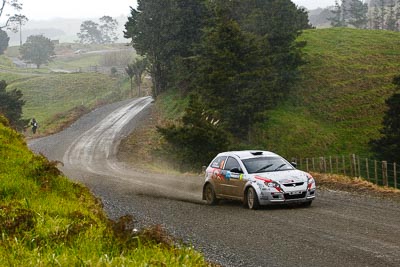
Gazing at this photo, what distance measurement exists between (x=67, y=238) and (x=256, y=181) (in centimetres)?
860

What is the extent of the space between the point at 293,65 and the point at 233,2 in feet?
32.9

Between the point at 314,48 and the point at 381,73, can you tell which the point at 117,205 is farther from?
the point at 314,48

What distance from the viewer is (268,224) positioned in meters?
12.8

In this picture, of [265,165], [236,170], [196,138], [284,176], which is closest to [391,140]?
[196,138]

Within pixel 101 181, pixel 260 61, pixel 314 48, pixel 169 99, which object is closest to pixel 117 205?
pixel 101 181

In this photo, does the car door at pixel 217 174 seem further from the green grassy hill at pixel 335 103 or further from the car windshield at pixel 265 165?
the green grassy hill at pixel 335 103

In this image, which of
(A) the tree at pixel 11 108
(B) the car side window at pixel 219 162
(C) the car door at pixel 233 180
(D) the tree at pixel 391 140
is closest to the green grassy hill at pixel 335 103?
(D) the tree at pixel 391 140

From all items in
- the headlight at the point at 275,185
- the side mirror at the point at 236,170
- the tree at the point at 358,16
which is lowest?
the headlight at the point at 275,185

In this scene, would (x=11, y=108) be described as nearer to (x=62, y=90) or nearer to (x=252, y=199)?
(x=62, y=90)

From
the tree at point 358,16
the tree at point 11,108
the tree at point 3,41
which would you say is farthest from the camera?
the tree at point 3,41

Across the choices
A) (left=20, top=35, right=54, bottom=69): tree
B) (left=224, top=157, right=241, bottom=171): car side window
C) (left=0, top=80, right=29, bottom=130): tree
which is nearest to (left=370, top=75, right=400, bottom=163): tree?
(left=224, top=157, right=241, bottom=171): car side window

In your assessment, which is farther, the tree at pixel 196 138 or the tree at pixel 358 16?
the tree at pixel 358 16

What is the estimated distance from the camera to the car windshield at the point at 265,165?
16312mm

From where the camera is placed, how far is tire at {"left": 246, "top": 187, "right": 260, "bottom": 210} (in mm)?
15367
